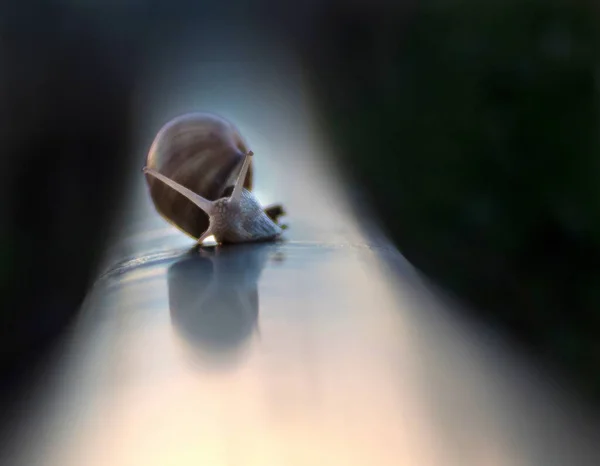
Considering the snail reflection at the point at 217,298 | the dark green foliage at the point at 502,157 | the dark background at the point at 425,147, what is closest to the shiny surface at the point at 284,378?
the snail reflection at the point at 217,298

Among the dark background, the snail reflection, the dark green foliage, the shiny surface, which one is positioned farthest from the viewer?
the dark green foliage

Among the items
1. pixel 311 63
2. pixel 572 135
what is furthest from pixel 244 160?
pixel 311 63

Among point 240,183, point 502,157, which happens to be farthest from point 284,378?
point 502,157

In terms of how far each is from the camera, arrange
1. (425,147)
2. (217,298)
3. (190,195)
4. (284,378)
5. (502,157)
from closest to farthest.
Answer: (284,378)
(217,298)
(190,195)
(502,157)
(425,147)

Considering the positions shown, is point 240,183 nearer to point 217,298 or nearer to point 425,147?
point 217,298

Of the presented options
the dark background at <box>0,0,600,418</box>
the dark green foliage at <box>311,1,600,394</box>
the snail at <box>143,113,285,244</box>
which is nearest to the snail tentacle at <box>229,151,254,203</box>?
the snail at <box>143,113,285,244</box>

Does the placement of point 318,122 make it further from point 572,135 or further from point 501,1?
point 572,135

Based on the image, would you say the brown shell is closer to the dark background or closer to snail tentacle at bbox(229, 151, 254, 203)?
snail tentacle at bbox(229, 151, 254, 203)
